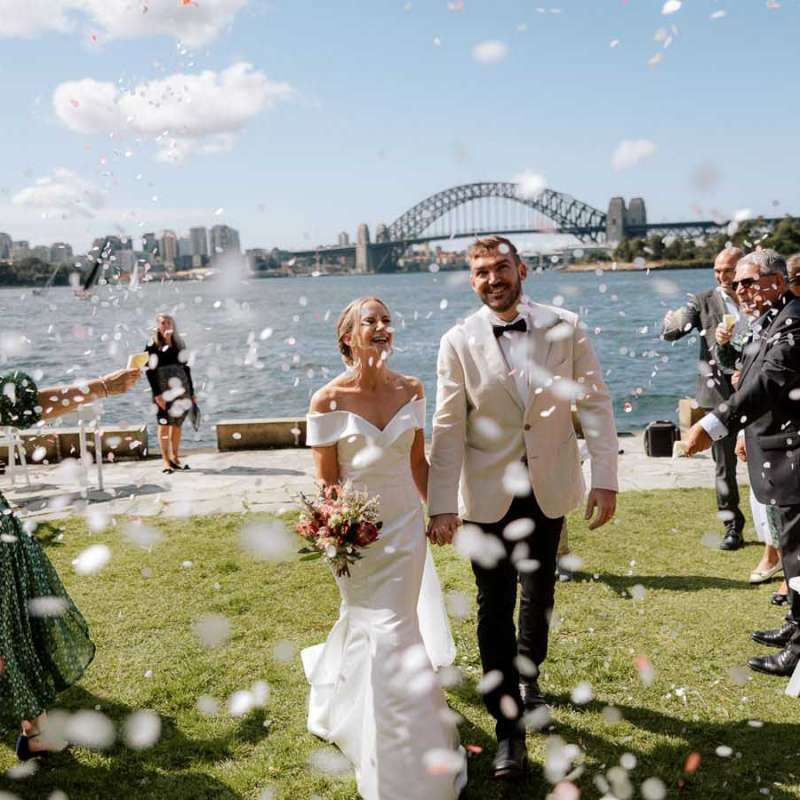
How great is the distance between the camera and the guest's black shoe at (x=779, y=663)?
4.38 metres

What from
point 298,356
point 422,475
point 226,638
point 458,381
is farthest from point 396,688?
point 298,356

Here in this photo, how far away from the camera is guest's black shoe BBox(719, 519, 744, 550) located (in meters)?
6.58

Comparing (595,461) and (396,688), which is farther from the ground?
(595,461)

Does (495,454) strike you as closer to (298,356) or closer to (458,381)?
(458,381)

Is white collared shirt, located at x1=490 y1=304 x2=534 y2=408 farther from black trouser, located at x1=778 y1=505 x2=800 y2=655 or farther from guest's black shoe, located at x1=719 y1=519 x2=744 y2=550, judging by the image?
guest's black shoe, located at x1=719 y1=519 x2=744 y2=550

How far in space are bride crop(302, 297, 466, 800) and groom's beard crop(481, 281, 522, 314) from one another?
441 mm

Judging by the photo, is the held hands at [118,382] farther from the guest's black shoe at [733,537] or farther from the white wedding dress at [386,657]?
the guest's black shoe at [733,537]

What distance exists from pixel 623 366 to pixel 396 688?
30.5 metres

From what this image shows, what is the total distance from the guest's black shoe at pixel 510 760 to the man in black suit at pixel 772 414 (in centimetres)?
159

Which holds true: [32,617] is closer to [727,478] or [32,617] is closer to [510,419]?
[510,419]

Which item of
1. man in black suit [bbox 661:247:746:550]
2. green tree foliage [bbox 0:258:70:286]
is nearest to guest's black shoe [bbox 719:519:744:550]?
man in black suit [bbox 661:247:746:550]

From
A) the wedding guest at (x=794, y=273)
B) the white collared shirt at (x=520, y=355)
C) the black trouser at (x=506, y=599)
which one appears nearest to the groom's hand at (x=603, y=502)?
the black trouser at (x=506, y=599)

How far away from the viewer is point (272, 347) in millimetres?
44000

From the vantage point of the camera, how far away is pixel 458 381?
12.0 ft
